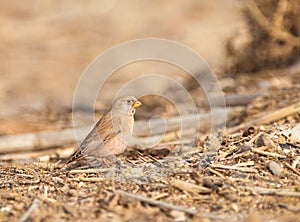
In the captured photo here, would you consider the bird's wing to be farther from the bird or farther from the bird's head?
the bird's head

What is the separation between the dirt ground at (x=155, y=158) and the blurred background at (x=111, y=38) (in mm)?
52

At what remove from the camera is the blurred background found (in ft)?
32.6

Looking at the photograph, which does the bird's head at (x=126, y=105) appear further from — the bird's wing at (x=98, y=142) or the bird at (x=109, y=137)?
the bird's wing at (x=98, y=142)

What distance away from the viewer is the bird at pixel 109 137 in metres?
5.96

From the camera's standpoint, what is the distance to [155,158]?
235 inches

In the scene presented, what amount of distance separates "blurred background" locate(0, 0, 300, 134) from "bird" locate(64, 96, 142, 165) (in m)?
2.47

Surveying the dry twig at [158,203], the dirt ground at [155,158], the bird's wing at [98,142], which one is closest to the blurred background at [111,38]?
the dirt ground at [155,158]

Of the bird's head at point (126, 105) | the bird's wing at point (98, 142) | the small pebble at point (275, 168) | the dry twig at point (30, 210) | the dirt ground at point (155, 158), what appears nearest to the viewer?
the dry twig at point (30, 210)

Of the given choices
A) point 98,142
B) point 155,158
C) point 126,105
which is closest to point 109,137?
point 98,142

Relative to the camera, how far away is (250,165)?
530 cm

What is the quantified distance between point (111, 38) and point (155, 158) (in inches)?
331

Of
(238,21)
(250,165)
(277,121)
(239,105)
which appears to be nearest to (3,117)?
(239,105)

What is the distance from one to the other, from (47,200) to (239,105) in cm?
396

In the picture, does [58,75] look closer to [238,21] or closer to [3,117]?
[3,117]
